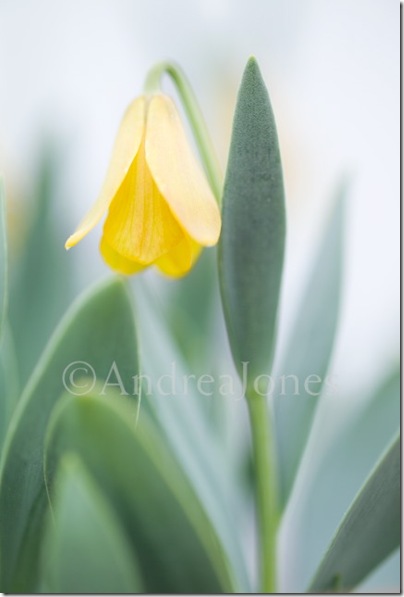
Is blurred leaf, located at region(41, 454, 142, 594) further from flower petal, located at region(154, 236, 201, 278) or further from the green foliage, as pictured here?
flower petal, located at region(154, 236, 201, 278)

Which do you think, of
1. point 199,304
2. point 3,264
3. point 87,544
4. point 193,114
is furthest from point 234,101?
point 87,544

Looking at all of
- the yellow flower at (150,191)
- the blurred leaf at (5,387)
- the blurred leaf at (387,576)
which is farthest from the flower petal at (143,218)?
the blurred leaf at (387,576)

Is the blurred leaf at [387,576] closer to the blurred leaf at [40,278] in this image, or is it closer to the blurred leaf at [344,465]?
the blurred leaf at [344,465]

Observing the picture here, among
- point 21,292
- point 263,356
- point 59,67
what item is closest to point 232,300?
point 263,356

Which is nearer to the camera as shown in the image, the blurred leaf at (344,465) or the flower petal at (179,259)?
the flower petal at (179,259)

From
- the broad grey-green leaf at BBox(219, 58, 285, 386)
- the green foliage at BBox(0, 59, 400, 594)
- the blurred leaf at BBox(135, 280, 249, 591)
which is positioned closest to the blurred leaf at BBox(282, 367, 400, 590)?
the green foliage at BBox(0, 59, 400, 594)
